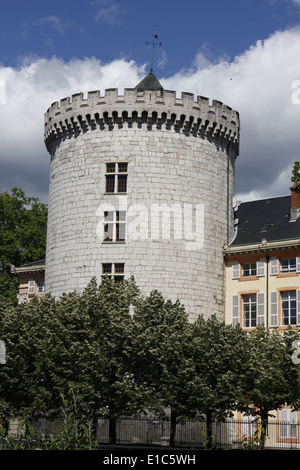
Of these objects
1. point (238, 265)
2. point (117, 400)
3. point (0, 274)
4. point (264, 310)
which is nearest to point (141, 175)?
point (238, 265)

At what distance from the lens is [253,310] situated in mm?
38688

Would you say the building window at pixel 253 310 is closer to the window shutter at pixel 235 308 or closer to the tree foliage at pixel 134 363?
the window shutter at pixel 235 308

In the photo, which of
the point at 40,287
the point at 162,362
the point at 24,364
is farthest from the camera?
the point at 40,287

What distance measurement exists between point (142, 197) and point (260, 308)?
9646mm

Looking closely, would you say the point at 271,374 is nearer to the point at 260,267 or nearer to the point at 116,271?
the point at 260,267

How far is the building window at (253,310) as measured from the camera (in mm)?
37938

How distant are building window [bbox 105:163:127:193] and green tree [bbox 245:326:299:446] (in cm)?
1233

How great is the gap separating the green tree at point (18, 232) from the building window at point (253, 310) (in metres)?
22.2

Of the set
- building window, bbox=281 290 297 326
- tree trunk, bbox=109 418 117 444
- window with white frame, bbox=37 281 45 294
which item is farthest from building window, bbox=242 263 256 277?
window with white frame, bbox=37 281 45 294

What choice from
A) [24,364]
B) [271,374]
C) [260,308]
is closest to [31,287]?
[260,308]

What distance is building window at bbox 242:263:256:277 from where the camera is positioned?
39.4 meters

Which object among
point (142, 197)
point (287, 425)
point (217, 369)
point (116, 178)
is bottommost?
point (287, 425)

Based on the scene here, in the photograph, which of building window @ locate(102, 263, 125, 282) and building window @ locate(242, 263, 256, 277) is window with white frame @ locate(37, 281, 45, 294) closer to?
building window @ locate(102, 263, 125, 282)

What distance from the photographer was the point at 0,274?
5384cm
